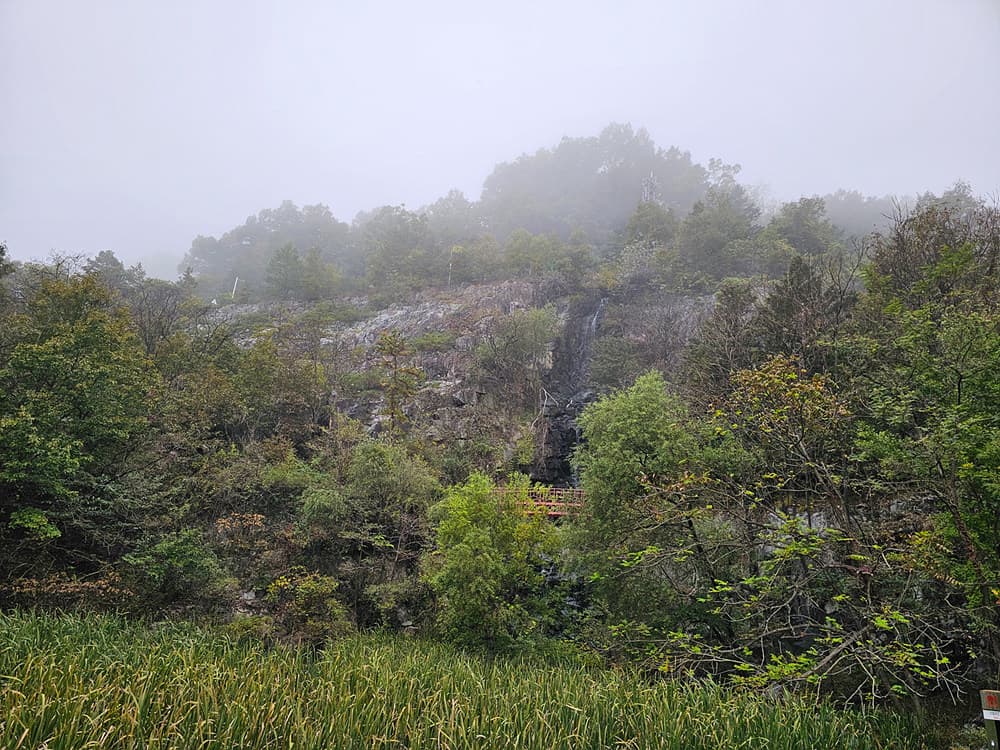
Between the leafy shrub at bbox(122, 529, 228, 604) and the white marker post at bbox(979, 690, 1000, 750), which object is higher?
the white marker post at bbox(979, 690, 1000, 750)

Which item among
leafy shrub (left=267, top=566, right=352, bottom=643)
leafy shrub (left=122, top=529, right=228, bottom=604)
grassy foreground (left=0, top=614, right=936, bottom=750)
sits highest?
grassy foreground (left=0, top=614, right=936, bottom=750)

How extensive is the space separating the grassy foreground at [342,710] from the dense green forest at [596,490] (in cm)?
83

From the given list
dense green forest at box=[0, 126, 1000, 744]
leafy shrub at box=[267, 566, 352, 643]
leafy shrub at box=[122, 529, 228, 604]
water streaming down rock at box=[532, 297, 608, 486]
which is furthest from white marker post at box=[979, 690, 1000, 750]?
water streaming down rock at box=[532, 297, 608, 486]

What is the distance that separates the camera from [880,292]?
13812 mm

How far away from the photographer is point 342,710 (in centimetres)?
446

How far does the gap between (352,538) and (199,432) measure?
21.6ft

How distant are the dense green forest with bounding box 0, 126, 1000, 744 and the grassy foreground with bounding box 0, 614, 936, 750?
826 mm

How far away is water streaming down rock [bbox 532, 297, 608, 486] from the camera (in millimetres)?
22453

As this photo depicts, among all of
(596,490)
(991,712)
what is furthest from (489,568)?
(991,712)

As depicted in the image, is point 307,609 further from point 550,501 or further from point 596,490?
point 550,501

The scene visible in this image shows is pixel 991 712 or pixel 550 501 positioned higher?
pixel 991 712

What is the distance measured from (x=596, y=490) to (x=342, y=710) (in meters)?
7.35

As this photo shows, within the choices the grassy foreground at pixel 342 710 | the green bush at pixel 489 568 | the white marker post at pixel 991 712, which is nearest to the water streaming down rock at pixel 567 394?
the green bush at pixel 489 568

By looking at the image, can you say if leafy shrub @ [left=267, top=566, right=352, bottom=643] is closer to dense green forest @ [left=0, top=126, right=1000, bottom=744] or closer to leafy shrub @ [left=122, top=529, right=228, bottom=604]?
dense green forest @ [left=0, top=126, right=1000, bottom=744]
